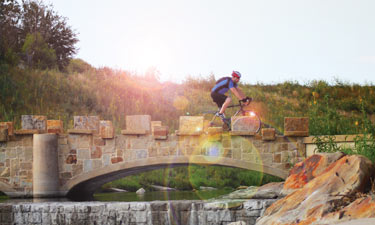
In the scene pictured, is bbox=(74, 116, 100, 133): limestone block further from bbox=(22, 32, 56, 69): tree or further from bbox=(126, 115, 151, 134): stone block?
bbox=(22, 32, 56, 69): tree

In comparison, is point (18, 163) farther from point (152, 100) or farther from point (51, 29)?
point (51, 29)

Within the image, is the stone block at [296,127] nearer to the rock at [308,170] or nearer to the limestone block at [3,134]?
the rock at [308,170]

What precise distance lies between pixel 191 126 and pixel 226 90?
1.32 metres

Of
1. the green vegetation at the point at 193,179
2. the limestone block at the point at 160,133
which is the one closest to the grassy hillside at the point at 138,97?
the green vegetation at the point at 193,179

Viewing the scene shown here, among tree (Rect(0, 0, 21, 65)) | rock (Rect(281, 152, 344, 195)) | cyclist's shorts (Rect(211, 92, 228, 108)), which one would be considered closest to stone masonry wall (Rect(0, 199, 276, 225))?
rock (Rect(281, 152, 344, 195))

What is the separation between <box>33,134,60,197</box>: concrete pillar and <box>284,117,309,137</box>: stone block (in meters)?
5.95

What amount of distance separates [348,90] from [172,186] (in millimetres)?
13964

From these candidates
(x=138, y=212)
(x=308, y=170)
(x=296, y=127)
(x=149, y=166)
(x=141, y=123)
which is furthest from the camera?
(x=149, y=166)

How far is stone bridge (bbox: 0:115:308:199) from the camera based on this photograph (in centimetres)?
1173

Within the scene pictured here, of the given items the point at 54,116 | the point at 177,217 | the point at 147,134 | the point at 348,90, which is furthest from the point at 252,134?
the point at 348,90

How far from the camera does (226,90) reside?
1207 cm

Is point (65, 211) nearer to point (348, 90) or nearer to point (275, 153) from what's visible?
point (275, 153)

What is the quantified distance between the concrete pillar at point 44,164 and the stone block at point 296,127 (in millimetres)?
5954

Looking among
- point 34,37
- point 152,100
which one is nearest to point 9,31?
point 34,37
